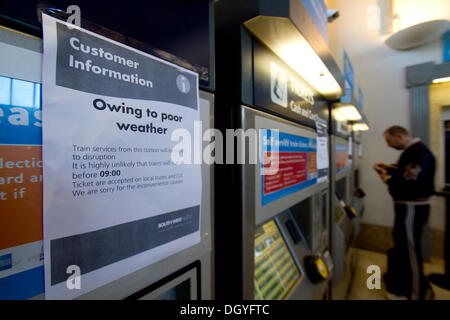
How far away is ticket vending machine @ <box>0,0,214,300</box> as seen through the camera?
29cm

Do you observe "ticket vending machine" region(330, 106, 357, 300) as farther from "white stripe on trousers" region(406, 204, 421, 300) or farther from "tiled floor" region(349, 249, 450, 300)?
"white stripe on trousers" region(406, 204, 421, 300)

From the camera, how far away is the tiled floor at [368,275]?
520 millimetres

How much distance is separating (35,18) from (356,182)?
13.9 ft

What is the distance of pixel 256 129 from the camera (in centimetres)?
73

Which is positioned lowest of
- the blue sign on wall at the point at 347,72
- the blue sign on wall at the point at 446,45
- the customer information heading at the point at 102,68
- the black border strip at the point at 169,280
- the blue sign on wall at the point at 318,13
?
the black border strip at the point at 169,280

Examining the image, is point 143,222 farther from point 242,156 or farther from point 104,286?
point 242,156

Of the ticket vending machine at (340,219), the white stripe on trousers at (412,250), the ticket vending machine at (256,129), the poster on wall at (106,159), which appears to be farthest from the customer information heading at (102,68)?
the white stripe on trousers at (412,250)

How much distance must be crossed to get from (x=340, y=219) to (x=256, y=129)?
72.6 inches

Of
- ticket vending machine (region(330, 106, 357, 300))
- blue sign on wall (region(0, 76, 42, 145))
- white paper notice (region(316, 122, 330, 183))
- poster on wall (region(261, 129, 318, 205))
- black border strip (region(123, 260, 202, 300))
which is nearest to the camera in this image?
blue sign on wall (region(0, 76, 42, 145))

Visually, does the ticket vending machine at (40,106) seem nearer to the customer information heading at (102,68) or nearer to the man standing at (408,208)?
the customer information heading at (102,68)

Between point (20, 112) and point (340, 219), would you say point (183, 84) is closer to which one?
point (20, 112)

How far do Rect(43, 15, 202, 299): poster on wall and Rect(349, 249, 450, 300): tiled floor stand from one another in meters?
0.54

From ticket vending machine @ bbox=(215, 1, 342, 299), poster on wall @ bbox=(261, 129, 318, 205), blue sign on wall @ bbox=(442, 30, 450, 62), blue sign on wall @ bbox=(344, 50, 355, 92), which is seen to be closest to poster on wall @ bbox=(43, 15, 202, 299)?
ticket vending machine @ bbox=(215, 1, 342, 299)

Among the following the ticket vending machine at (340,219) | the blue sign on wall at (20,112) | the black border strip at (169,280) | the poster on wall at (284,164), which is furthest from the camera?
the ticket vending machine at (340,219)
